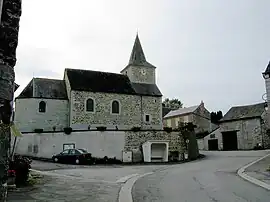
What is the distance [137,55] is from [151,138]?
20.6m

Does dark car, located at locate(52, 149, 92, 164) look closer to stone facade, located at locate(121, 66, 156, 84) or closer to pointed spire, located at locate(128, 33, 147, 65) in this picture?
stone facade, located at locate(121, 66, 156, 84)

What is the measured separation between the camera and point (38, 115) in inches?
1527

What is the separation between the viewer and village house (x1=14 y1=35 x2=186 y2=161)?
32188 millimetres

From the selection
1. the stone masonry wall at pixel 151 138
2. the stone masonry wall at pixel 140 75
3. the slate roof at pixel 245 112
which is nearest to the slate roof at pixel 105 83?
the stone masonry wall at pixel 140 75

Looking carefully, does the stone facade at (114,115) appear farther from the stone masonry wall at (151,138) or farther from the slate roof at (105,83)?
the stone masonry wall at (151,138)

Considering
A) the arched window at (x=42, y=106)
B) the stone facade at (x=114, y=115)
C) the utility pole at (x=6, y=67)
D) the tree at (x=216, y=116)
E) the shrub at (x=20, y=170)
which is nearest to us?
the utility pole at (x=6, y=67)

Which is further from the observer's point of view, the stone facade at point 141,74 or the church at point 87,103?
the stone facade at point 141,74

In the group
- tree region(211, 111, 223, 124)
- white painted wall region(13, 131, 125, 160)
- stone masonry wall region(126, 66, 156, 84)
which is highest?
stone masonry wall region(126, 66, 156, 84)

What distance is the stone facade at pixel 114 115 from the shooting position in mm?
39562

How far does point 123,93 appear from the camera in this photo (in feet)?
140

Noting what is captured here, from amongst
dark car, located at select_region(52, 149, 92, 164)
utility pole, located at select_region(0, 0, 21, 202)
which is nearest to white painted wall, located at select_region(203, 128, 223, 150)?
dark car, located at select_region(52, 149, 92, 164)

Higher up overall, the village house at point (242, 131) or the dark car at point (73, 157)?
the village house at point (242, 131)

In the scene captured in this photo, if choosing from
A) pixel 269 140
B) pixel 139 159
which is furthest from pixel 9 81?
pixel 269 140

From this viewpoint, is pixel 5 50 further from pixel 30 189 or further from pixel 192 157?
pixel 192 157
